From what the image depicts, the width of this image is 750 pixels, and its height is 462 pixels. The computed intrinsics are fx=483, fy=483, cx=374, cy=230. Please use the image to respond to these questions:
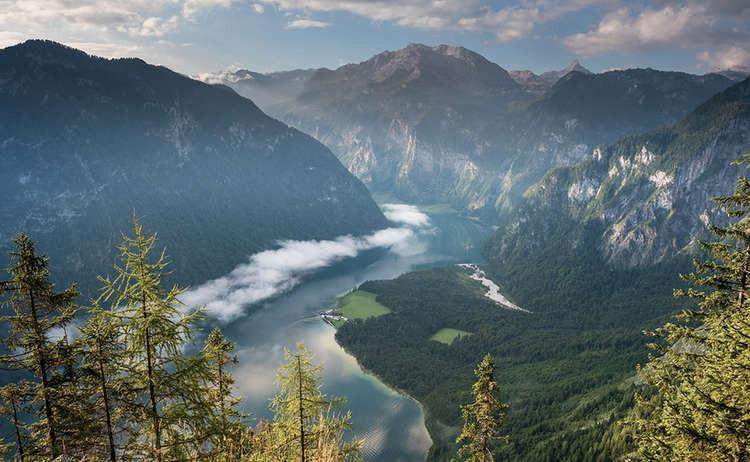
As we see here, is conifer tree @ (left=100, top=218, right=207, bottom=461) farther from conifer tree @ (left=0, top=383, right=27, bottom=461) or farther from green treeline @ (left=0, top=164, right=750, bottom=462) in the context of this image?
conifer tree @ (left=0, top=383, right=27, bottom=461)

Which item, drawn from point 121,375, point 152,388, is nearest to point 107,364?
point 121,375

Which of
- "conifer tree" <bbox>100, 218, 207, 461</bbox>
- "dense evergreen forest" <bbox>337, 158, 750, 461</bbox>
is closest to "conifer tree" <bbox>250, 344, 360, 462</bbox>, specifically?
"conifer tree" <bbox>100, 218, 207, 461</bbox>

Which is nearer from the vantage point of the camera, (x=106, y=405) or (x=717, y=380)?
(x=106, y=405)

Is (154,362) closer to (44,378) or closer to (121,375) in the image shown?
(121,375)

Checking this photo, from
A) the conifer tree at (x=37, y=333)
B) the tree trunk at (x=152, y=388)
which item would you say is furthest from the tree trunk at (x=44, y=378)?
the tree trunk at (x=152, y=388)

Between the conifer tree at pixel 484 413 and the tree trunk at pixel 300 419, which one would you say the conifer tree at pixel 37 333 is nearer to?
the tree trunk at pixel 300 419

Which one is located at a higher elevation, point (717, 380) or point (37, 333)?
point (37, 333)
